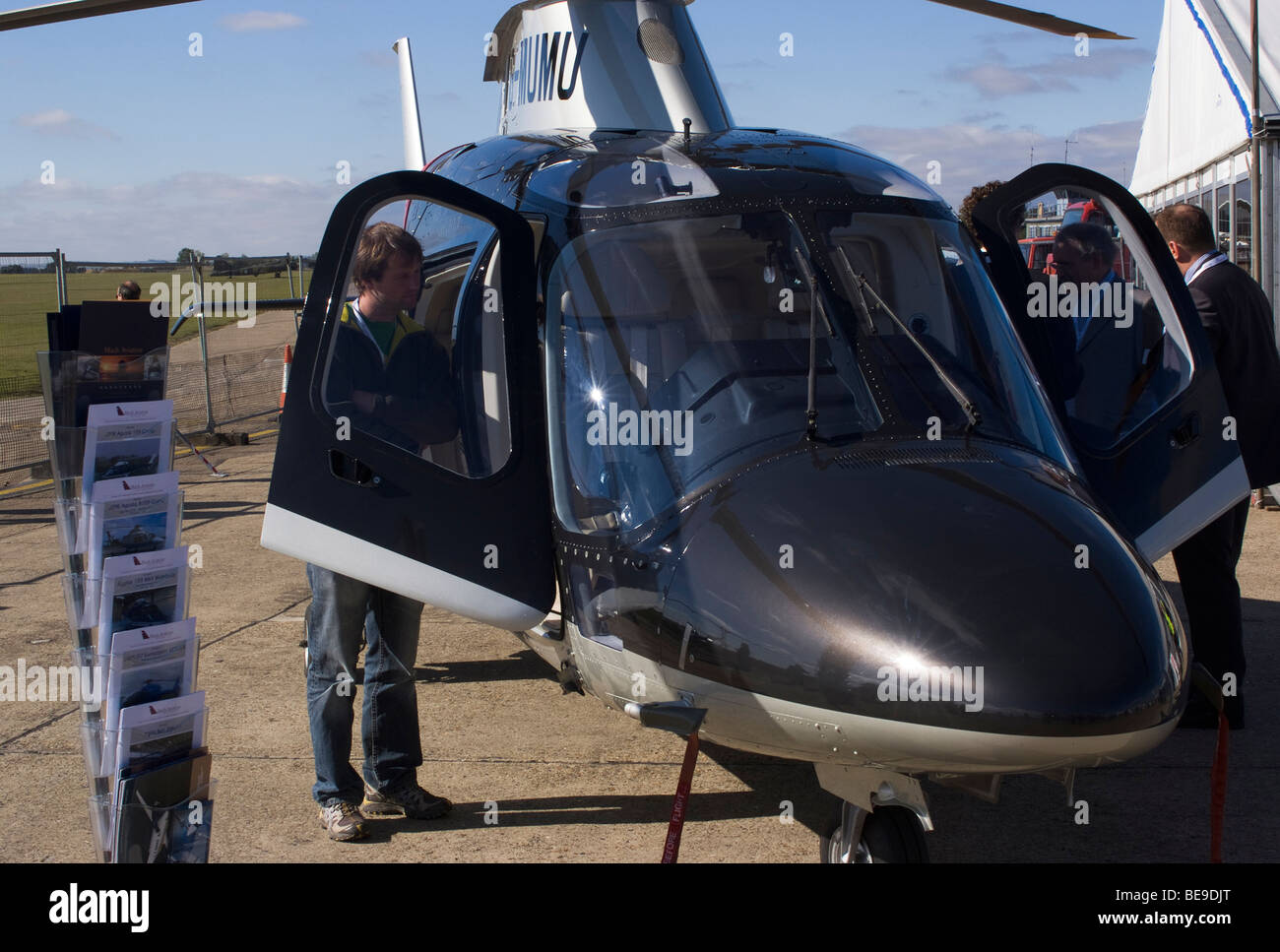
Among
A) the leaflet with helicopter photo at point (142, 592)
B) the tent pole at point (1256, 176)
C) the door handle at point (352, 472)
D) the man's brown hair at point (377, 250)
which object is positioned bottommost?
the leaflet with helicopter photo at point (142, 592)

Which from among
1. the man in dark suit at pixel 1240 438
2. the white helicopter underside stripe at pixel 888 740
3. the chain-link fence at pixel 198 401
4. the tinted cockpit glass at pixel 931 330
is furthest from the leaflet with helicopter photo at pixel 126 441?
the chain-link fence at pixel 198 401

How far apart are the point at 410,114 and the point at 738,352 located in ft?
19.7

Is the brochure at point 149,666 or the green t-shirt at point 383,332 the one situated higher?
the green t-shirt at point 383,332

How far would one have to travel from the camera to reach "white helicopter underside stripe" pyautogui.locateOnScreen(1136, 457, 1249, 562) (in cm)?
425

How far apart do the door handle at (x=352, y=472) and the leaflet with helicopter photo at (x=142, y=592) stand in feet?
1.70

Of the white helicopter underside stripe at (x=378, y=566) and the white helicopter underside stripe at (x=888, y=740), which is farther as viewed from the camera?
the white helicopter underside stripe at (x=378, y=566)

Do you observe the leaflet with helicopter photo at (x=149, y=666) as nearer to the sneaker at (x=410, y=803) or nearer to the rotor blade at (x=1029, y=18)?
the sneaker at (x=410, y=803)

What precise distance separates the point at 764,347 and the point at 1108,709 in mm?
1531

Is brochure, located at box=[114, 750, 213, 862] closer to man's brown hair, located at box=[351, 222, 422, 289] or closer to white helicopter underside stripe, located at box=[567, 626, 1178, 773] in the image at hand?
white helicopter underside stripe, located at box=[567, 626, 1178, 773]

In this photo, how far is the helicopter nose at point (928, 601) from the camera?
285 cm

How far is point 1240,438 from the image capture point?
17.5 feet

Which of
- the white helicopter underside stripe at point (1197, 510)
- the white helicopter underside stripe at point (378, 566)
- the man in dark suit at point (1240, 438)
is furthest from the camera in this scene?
the man in dark suit at point (1240, 438)

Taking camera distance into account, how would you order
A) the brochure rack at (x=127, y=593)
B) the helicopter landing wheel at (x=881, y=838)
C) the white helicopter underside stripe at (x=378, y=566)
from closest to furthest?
the helicopter landing wheel at (x=881, y=838) < the brochure rack at (x=127, y=593) < the white helicopter underside stripe at (x=378, y=566)

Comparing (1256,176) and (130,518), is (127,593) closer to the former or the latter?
(130,518)
